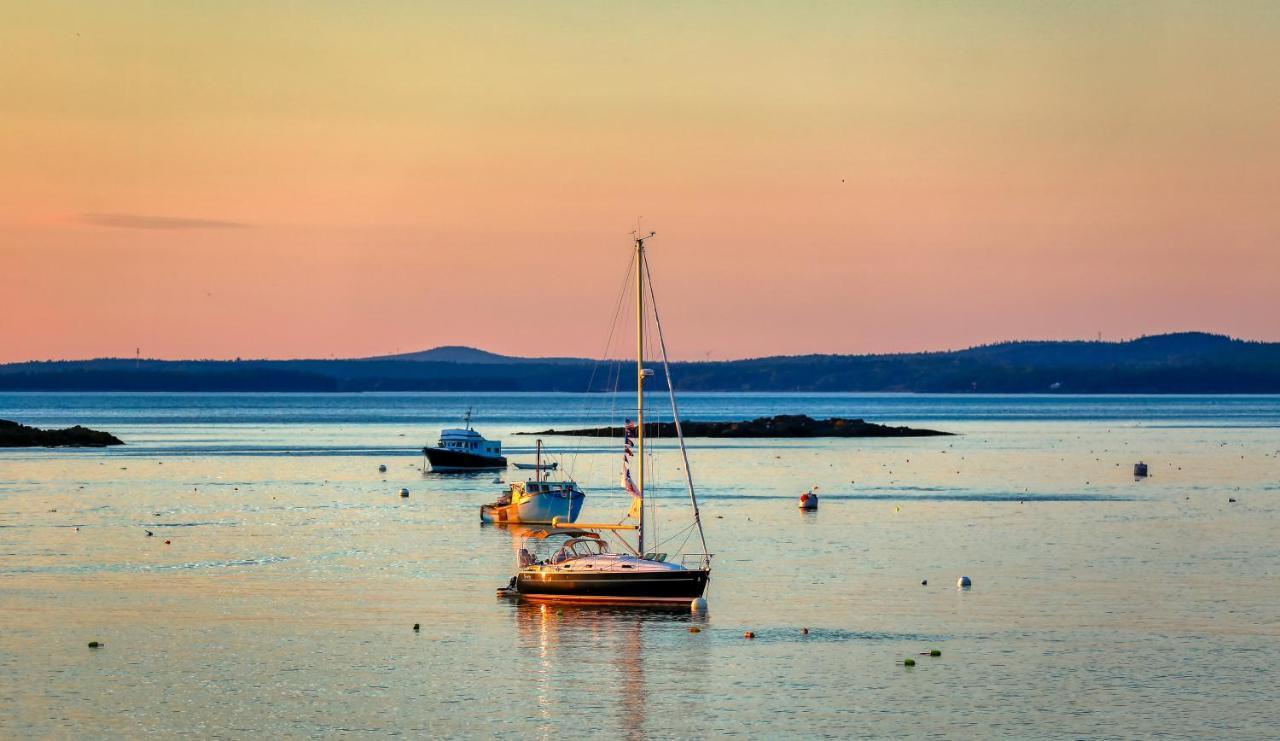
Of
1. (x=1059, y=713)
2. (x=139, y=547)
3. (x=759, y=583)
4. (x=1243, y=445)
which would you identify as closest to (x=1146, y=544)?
(x=759, y=583)

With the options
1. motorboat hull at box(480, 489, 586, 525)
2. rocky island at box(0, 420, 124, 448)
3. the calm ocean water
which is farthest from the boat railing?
rocky island at box(0, 420, 124, 448)

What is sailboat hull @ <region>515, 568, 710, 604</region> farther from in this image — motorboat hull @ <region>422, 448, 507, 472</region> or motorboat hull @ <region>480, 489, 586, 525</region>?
motorboat hull @ <region>422, 448, 507, 472</region>

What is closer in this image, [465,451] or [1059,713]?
[1059,713]

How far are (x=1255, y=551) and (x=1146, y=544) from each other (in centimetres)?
425

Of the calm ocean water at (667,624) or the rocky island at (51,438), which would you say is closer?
the calm ocean water at (667,624)

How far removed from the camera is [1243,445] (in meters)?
151

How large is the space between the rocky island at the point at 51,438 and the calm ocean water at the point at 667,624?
59.7m

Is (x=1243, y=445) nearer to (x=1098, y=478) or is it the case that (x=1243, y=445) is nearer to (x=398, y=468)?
(x=1098, y=478)

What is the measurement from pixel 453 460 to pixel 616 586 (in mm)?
70949

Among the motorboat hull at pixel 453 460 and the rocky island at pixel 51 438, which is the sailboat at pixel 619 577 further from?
the rocky island at pixel 51 438

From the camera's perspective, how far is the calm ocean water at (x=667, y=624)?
111ft

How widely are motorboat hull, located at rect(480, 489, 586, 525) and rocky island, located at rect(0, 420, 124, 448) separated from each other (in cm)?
8579

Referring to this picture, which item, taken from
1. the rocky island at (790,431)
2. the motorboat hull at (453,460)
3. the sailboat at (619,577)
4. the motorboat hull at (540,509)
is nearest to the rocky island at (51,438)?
the motorboat hull at (453,460)

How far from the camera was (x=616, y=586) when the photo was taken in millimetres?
47188
